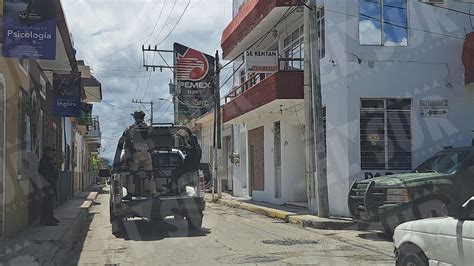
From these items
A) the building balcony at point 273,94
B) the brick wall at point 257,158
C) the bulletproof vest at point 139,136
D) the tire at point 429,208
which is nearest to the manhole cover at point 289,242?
the tire at point 429,208

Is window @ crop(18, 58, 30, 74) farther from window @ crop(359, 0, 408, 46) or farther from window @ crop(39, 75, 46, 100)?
window @ crop(359, 0, 408, 46)

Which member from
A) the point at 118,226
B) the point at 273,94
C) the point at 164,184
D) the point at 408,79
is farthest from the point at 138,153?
the point at 408,79

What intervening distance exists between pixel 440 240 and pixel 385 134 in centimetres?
1025

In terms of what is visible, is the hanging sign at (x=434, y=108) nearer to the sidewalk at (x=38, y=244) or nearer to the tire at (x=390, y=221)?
the tire at (x=390, y=221)

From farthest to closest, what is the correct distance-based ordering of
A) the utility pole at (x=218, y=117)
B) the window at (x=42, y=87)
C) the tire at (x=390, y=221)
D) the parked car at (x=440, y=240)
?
the utility pole at (x=218, y=117) < the window at (x=42, y=87) < the tire at (x=390, y=221) < the parked car at (x=440, y=240)

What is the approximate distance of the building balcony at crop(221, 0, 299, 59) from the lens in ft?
63.0

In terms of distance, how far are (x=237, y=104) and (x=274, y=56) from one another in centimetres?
397

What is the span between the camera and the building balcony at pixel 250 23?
19.2 m

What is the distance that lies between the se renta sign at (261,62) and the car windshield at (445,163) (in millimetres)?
8327

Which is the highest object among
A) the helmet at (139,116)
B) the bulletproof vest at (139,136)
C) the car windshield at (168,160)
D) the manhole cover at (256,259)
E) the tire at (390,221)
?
the helmet at (139,116)

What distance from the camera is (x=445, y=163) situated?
12.6 meters

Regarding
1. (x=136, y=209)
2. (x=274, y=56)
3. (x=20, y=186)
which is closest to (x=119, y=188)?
(x=136, y=209)

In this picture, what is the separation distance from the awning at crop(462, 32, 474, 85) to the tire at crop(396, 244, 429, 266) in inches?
396

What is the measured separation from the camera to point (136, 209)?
13.1 metres
